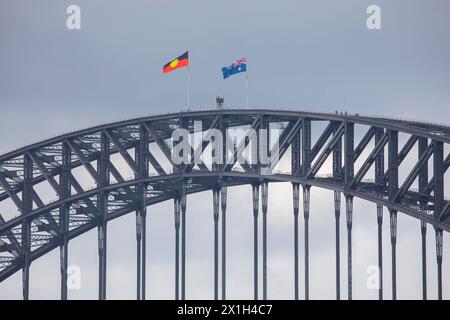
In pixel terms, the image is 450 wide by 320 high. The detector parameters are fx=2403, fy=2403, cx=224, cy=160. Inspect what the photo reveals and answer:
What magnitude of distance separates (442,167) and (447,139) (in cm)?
367
